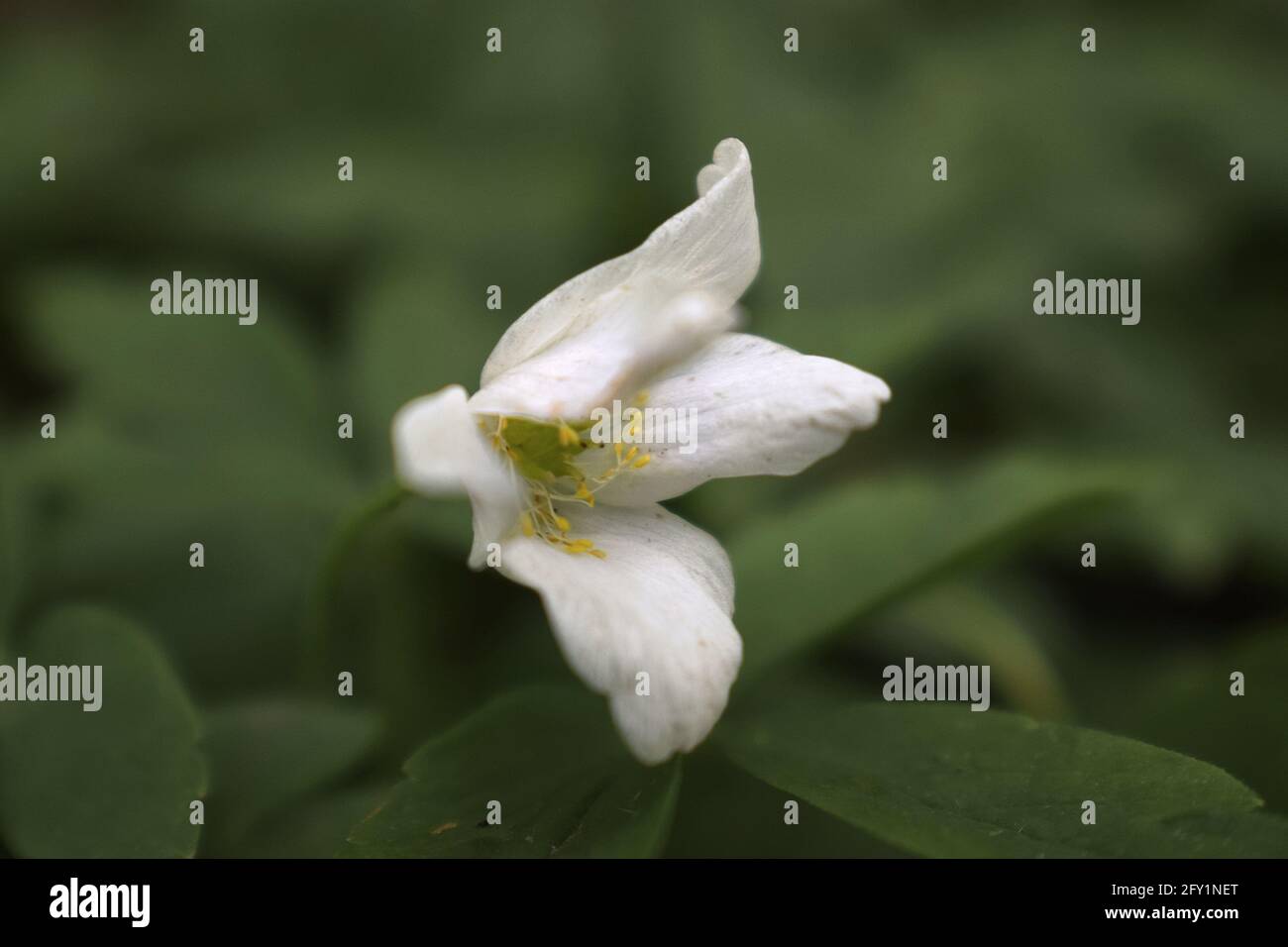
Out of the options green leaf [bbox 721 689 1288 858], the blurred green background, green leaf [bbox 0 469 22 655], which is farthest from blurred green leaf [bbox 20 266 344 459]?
green leaf [bbox 721 689 1288 858]

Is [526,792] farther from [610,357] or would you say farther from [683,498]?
[683,498]

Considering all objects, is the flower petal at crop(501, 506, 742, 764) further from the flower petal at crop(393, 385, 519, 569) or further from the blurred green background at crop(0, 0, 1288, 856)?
the blurred green background at crop(0, 0, 1288, 856)

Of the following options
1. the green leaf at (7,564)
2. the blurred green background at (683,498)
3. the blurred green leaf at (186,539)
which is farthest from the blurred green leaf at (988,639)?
the green leaf at (7,564)

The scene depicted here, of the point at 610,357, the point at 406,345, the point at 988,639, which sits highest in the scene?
the point at 406,345

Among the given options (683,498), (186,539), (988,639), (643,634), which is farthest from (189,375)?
(988,639)

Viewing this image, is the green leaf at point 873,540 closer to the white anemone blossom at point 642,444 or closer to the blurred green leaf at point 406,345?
the white anemone blossom at point 642,444

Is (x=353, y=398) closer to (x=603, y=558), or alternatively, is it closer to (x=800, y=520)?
(x=800, y=520)
